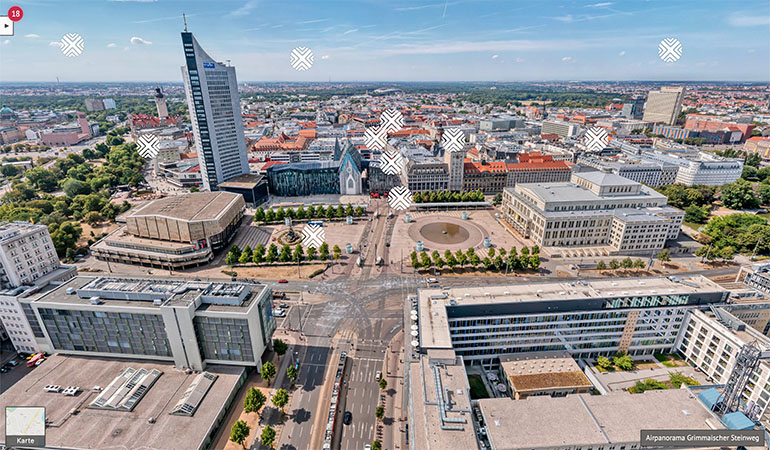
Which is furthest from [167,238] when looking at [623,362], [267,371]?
[623,362]

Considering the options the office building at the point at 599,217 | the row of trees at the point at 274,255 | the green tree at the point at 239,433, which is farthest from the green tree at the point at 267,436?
the office building at the point at 599,217

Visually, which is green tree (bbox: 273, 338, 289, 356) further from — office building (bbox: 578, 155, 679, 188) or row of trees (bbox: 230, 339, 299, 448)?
office building (bbox: 578, 155, 679, 188)

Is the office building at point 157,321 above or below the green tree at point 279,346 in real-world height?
above

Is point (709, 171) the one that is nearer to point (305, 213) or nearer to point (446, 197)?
point (446, 197)

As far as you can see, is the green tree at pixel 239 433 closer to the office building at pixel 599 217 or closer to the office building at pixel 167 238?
the office building at pixel 167 238

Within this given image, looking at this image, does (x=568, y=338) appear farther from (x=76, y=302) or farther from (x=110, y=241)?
(x=110, y=241)

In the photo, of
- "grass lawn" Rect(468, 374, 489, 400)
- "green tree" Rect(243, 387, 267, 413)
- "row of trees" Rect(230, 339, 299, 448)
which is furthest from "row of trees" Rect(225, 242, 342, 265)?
"grass lawn" Rect(468, 374, 489, 400)
